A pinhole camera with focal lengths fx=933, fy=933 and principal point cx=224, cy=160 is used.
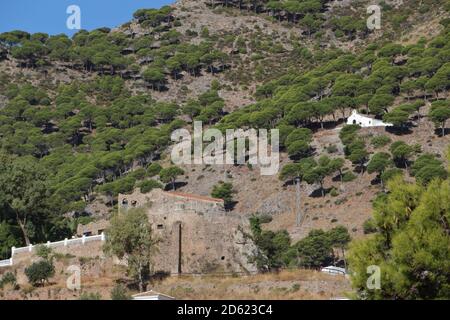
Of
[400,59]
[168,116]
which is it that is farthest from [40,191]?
[400,59]

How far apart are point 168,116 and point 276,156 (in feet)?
88.6

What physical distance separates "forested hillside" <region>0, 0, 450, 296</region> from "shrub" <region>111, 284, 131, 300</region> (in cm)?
960

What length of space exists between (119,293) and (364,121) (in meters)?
57.1

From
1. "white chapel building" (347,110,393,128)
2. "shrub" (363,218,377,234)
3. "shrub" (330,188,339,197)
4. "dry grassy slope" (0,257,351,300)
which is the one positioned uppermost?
"white chapel building" (347,110,393,128)

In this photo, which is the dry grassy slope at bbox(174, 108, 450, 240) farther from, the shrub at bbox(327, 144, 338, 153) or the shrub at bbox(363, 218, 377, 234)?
the shrub at bbox(363, 218, 377, 234)

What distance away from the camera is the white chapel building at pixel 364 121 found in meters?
88.9

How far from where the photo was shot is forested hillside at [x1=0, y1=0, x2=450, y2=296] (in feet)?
235

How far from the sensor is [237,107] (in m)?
114

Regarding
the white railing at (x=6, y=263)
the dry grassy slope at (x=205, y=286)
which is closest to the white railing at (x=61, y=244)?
the white railing at (x=6, y=263)

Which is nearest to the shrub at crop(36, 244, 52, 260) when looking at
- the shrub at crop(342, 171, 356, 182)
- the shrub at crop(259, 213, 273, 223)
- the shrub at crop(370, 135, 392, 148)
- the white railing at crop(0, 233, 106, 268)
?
Answer: the white railing at crop(0, 233, 106, 268)

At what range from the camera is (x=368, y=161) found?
261ft

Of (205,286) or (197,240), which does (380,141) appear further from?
(205,286)

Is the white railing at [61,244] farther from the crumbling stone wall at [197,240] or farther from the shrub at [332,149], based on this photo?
the shrub at [332,149]
